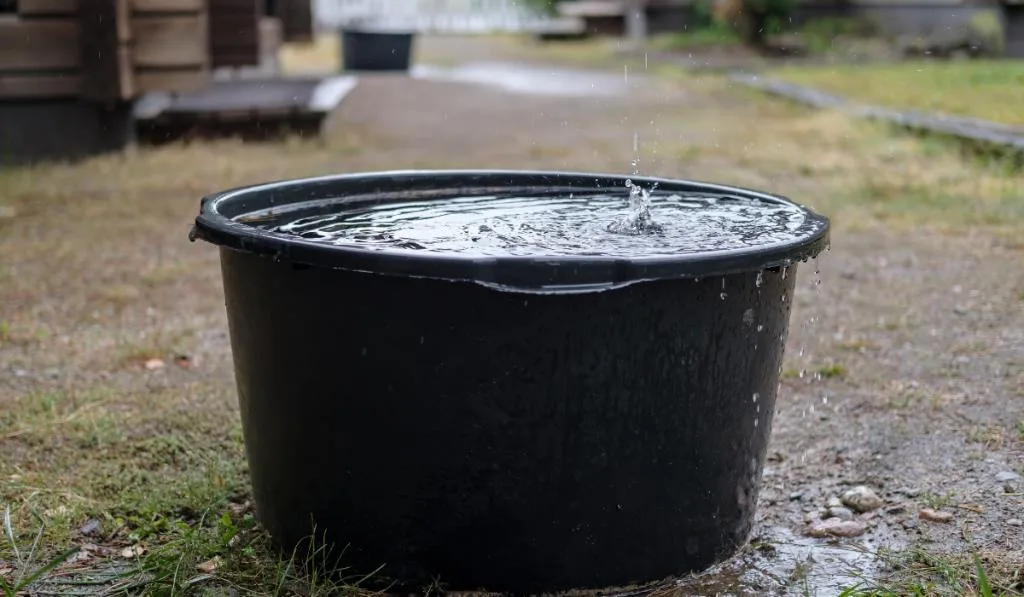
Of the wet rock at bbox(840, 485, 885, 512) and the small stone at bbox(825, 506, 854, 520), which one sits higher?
the wet rock at bbox(840, 485, 885, 512)

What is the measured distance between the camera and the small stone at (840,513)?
248cm

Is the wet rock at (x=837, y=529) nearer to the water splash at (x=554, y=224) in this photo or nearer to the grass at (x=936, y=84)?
the water splash at (x=554, y=224)

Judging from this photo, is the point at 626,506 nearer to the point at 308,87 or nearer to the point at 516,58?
the point at 308,87

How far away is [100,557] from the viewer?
2244 millimetres

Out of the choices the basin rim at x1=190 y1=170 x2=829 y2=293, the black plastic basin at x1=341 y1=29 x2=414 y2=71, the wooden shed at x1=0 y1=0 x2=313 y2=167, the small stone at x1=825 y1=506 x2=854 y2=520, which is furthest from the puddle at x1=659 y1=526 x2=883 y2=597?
the black plastic basin at x1=341 y1=29 x2=414 y2=71

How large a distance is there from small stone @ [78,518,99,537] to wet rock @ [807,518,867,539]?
1599 mm

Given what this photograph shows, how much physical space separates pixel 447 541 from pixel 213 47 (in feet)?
27.7

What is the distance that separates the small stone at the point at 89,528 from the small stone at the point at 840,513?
1.67 m

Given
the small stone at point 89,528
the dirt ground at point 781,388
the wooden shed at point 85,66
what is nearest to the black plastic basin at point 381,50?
the dirt ground at point 781,388

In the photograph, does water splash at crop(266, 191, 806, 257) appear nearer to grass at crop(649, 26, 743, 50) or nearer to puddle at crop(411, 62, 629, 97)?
puddle at crop(411, 62, 629, 97)

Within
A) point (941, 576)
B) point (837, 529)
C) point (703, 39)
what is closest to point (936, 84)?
point (703, 39)

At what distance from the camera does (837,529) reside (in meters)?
2.40


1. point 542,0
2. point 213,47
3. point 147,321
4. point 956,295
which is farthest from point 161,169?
point 542,0

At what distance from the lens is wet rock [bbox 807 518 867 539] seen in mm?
2387
